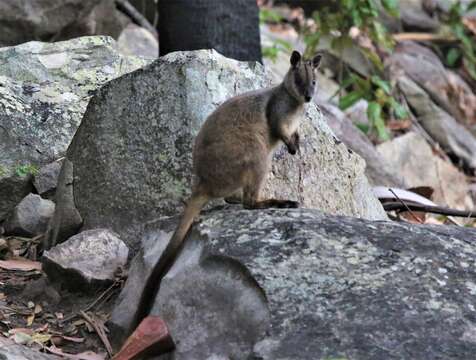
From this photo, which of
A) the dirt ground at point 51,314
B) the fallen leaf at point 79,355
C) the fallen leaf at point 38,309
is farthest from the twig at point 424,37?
the fallen leaf at point 79,355

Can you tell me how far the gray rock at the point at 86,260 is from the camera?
545cm

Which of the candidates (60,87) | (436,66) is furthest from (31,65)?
(436,66)

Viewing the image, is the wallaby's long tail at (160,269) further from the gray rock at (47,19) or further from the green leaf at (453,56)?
the green leaf at (453,56)

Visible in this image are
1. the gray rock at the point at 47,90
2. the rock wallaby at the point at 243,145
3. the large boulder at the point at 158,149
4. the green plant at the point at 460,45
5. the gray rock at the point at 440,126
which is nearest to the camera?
the rock wallaby at the point at 243,145

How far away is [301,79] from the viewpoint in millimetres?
5473

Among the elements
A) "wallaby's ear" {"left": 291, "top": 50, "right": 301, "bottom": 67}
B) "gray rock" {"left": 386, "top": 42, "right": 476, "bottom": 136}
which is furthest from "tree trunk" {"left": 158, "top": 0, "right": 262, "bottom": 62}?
"gray rock" {"left": 386, "top": 42, "right": 476, "bottom": 136}

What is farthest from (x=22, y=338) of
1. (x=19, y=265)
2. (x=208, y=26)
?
(x=208, y=26)

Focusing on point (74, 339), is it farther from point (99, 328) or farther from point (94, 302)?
point (94, 302)

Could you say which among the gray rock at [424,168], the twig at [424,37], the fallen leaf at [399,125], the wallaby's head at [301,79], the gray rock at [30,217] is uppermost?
the wallaby's head at [301,79]

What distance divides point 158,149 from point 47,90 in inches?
64.4

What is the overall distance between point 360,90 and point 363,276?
676 centimetres

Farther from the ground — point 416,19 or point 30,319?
point 416,19

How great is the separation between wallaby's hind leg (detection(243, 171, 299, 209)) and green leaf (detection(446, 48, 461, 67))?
1042 cm

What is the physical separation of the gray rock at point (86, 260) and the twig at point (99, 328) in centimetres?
22
